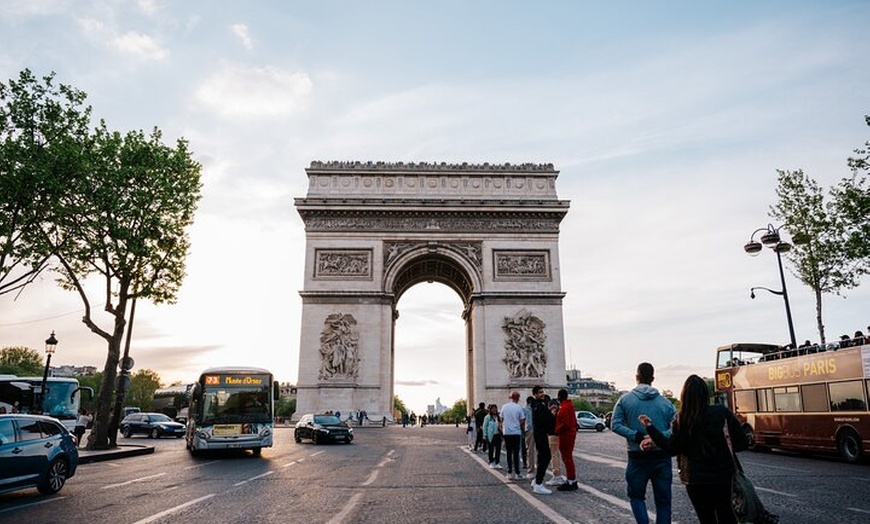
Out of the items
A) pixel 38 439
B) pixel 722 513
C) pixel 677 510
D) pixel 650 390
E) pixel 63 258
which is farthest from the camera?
pixel 63 258

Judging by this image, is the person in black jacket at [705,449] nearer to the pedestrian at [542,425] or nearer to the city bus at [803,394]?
the pedestrian at [542,425]

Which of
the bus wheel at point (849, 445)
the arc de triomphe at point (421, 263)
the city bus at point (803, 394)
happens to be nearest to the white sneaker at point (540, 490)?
the city bus at point (803, 394)

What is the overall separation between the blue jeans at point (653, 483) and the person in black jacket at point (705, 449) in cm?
87

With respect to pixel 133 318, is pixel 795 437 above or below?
below

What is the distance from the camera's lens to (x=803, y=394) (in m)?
18.2

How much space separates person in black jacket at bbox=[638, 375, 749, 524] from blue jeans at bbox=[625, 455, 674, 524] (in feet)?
2.86

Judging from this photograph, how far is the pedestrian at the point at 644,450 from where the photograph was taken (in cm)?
557

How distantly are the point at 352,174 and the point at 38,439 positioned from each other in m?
32.3

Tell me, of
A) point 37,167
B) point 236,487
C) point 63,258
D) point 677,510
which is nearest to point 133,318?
point 63,258

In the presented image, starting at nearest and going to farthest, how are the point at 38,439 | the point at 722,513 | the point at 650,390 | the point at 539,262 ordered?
the point at 722,513
the point at 650,390
the point at 38,439
the point at 539,262

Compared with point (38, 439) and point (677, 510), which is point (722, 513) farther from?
point (38, 439)

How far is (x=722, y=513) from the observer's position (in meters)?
4.54

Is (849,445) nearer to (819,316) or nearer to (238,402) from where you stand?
(819,316)

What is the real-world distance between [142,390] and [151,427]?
278 ft
